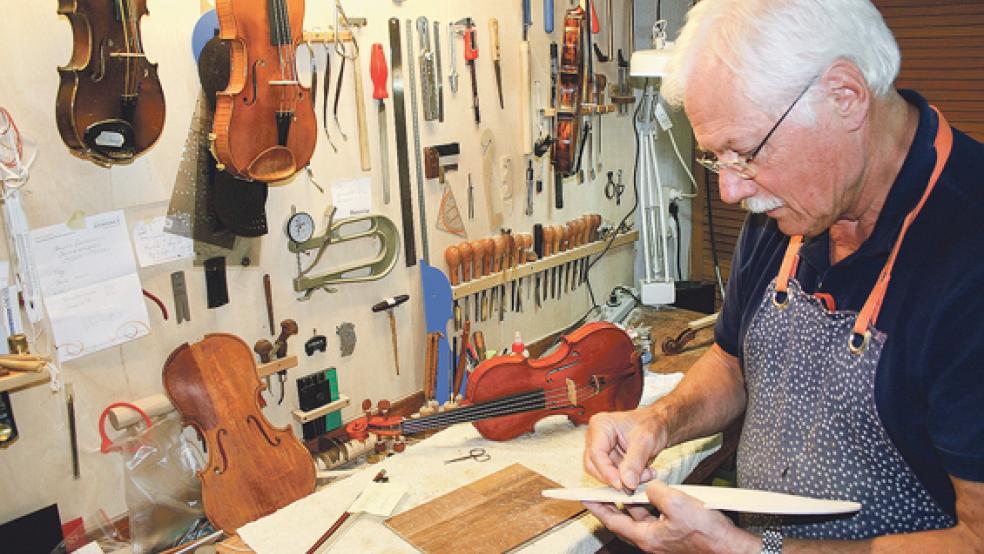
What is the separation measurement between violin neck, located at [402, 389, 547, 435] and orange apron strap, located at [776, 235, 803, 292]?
1.08 meters

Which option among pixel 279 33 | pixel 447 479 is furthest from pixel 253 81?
pixel 447 479

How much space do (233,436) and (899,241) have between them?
1.82 m

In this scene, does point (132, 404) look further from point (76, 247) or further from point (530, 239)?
point (530, 239)

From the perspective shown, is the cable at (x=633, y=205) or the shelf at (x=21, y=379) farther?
the cable at (x=633, y=205)

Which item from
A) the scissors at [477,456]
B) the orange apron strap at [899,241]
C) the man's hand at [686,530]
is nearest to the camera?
the orange apron strap at [899,241]

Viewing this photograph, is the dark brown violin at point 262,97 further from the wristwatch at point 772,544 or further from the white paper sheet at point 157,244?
the wristwatch at point 772,544

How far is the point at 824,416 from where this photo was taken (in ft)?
5.32

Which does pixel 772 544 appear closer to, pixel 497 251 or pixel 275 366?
pixel 275 366

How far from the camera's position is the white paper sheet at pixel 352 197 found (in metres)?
2.73

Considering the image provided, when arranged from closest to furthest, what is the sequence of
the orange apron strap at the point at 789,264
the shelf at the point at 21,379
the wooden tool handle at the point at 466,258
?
the orange apron strap at the point at 789,264
the shelf at the point at 21,379
the wooden tool handle at the point at 466,258

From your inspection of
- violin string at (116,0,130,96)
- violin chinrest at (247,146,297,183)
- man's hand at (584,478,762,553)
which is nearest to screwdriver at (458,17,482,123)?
violin chinrest at (247,146,297,183)

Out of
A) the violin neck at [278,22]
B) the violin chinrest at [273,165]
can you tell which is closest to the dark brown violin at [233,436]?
the violin chinrest at [273,165]

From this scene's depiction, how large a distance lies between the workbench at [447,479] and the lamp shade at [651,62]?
1.26 m

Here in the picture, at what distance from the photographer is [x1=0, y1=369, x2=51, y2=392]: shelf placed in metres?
1.86
